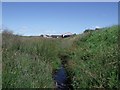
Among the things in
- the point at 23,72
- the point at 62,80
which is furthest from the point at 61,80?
the point at 23,72

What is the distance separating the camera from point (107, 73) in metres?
8.03

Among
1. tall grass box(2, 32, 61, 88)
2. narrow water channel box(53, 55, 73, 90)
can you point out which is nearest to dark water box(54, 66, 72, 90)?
narrow water channel box(53, 55, 73, 90)

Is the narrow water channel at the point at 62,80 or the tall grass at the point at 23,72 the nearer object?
the tall grass at the point at 23,72

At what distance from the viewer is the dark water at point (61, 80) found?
10.7 meters

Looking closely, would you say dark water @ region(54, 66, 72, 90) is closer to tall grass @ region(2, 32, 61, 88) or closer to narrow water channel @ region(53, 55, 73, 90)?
narrow water channel @ region(53, 55, 73, 90)

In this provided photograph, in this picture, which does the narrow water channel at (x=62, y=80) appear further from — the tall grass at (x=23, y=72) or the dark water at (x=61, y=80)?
the tall grass at (x=23, y=72)

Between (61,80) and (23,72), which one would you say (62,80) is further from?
(23,72)

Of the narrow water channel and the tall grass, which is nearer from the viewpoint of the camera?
the tall grass

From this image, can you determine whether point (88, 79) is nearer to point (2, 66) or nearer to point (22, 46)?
point (2, 66)

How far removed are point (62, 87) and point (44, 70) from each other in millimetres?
1427

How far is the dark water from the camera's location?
10.7 m

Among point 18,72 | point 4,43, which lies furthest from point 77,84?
point 4,43

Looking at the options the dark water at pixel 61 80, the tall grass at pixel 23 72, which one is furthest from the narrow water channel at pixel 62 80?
the tall grass at pixel 23 72

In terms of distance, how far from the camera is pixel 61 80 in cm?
1198
